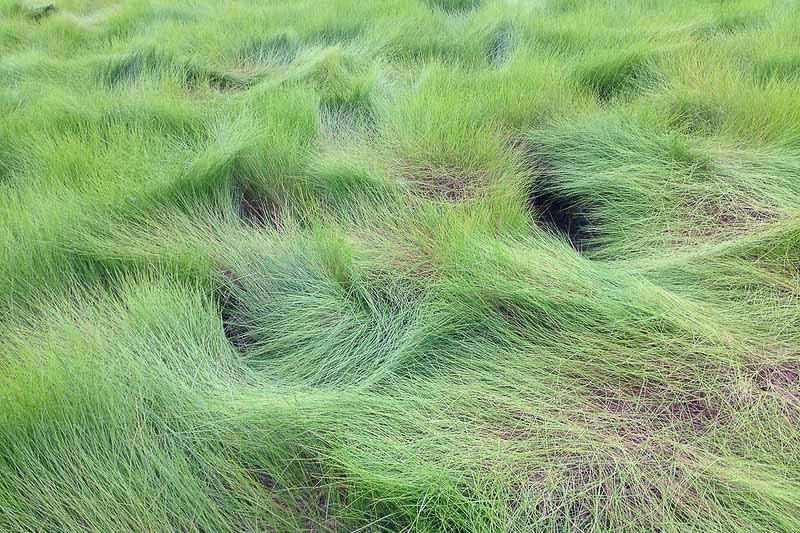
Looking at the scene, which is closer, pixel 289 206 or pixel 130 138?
pixel 289 206

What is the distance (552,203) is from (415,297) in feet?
2.33

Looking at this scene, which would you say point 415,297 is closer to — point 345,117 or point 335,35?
point 345,117

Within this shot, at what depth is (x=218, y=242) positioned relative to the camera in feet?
4.79

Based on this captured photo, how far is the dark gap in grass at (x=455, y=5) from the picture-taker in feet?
11.1

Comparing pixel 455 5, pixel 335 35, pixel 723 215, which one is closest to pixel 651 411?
pixel 723 215

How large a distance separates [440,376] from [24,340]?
2.96 feet

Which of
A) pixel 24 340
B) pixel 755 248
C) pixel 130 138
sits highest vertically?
pixel 130 138

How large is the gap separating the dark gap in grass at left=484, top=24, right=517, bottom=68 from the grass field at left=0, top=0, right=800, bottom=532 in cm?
15

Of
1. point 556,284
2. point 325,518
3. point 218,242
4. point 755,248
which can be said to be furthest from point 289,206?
point 755,248

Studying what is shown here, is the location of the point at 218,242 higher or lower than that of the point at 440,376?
higher

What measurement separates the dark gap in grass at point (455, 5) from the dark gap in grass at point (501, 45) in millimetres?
650

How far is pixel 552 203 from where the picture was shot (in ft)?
5.62

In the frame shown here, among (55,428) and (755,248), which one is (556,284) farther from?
(55,428)

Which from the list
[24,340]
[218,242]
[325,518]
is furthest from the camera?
[218,242]
